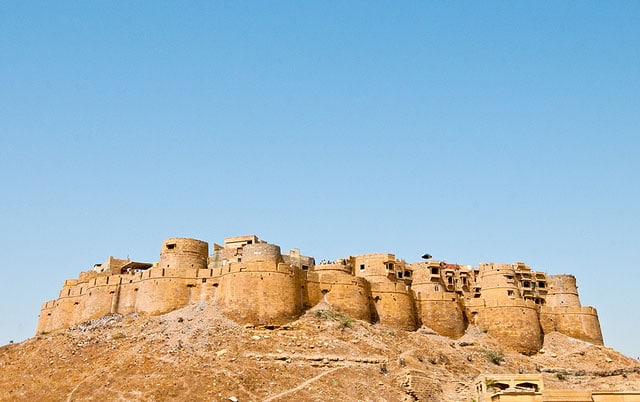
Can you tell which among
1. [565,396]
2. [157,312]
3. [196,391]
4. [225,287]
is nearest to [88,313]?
[157,312]

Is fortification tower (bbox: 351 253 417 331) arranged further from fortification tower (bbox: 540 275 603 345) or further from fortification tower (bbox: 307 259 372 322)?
fortification tower (bbox: 540 275 603 345)

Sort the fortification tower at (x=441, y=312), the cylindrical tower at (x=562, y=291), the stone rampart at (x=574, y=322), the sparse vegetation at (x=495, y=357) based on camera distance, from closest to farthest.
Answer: the sparse vegetation at (x=495, y=357) → the fortification tower at (x=441, y=312) → the stone rampart at (x=574, y=322) → the cylindrical tower at (x=562, y=291)

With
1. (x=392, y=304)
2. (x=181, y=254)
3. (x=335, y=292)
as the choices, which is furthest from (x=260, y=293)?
(x=392, y=304)

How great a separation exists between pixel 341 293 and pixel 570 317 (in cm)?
1717

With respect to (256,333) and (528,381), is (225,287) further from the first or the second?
(528,381)

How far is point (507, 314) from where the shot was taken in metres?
42.5

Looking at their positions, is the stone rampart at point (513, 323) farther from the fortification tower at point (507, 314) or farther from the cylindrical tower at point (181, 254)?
the cylindrical tower at point (181, 254)

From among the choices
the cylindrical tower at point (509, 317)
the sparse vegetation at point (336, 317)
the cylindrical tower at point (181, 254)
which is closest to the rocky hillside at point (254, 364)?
the sparse vegetation at point (336, 317)

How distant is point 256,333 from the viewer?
110 feet

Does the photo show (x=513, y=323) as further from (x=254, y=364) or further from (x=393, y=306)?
(x=254, y=364)

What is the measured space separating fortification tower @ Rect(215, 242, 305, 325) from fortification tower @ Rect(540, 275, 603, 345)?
719 inches

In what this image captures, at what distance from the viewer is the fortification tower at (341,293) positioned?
38.2 meters

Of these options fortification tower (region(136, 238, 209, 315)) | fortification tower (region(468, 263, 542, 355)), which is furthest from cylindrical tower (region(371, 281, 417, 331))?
fortification tower (region(136, 238, 209, 315))

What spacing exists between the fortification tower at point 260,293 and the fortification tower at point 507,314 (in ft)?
42.0
